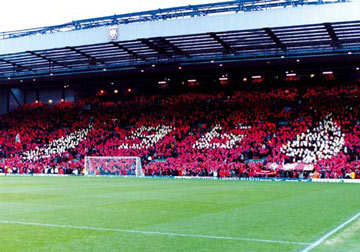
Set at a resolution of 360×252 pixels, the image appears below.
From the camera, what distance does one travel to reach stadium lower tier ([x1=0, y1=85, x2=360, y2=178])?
3888cm

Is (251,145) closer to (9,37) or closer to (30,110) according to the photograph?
(9,37)

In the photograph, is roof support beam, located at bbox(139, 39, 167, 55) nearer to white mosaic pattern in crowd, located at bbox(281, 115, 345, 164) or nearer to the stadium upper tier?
the stadium upper tier

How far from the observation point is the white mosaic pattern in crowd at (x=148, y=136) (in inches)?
1855

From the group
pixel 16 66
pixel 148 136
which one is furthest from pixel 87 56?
pixel 148 136

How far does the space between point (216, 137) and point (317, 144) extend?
9.07 meters

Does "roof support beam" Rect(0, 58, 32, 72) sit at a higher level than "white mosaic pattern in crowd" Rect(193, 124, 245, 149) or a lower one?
higher

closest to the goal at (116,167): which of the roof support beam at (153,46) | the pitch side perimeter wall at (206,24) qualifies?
the roof support beam at (153,46)

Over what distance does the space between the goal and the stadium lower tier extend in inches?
4.5

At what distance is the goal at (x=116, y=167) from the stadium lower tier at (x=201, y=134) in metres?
0.11

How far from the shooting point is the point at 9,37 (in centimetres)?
4353

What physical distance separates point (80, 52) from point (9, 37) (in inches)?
248

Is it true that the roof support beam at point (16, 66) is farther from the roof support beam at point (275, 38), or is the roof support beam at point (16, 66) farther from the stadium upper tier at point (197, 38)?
the roof support beam at point (275, 38)

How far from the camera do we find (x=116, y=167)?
41.6 meters

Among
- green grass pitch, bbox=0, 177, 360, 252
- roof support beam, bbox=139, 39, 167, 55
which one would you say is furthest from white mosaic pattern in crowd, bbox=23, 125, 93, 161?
green grass pitch, bbox=0, 177, 360, 252
